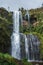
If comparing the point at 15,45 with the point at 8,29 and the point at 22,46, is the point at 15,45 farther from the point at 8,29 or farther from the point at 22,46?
the point at 8,29

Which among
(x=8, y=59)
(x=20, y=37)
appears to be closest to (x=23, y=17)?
(x=20, y=37)

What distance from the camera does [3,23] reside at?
26.1 m

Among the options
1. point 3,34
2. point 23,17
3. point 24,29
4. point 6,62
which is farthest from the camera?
point 23,17

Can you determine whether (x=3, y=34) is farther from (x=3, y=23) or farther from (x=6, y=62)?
(x=6, y=62)

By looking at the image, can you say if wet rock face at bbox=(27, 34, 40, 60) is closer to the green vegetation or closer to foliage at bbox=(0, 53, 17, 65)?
the green vegetation

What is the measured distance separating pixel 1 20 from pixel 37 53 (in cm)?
485

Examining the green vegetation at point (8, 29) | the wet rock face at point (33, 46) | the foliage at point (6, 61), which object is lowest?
the wet rock face at point (33, 46)

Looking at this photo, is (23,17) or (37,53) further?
(23,17)

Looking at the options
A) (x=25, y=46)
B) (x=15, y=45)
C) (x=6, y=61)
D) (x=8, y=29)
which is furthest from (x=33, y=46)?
(x=6, y=61)

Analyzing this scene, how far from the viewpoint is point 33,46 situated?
25828 mm

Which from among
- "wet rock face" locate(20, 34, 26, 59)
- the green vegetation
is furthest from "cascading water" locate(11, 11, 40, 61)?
the green vegetation

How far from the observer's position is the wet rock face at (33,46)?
25359 millimetres

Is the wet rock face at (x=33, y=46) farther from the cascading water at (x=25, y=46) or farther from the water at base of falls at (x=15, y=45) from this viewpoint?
the water at base of falls at (x=15, y=45)

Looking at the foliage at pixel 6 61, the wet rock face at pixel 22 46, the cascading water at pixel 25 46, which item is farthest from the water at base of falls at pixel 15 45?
the foliage at pixel 6 61
